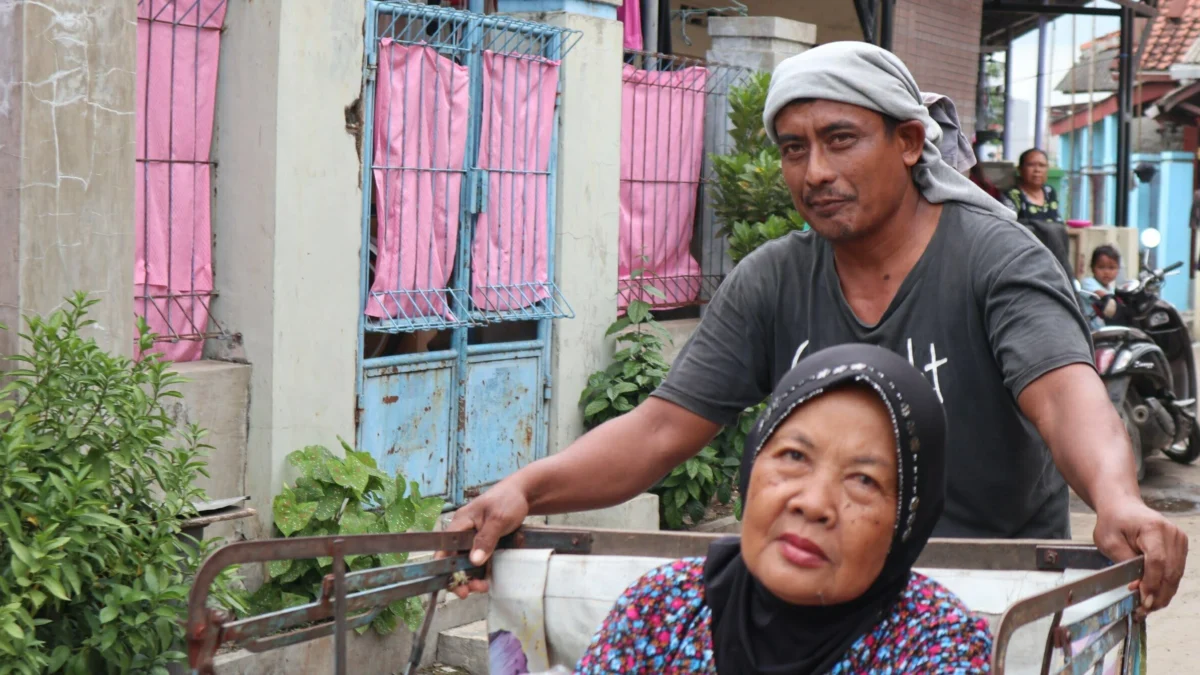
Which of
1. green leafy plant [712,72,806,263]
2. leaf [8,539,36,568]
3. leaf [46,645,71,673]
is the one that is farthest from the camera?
green leafy plant [712,72,806,263]

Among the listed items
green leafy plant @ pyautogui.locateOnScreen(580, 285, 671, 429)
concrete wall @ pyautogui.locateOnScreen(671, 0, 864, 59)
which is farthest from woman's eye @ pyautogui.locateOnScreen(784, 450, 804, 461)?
concrete wall @ pyautogui.locateOnScreen(671, 0, 864, 59)

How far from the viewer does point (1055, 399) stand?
2.27 m

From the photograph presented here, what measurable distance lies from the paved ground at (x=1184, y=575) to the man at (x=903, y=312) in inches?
132

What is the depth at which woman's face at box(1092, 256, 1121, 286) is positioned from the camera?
31.2 ft

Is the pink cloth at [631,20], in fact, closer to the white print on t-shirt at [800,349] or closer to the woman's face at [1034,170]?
the woman's face at [1034,170]

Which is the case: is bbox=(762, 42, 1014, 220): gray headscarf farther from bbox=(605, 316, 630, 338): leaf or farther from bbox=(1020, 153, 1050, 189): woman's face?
bbox=(1020, 153, 1050, 189): woman's face

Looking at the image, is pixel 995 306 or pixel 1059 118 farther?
pixel 1059 118

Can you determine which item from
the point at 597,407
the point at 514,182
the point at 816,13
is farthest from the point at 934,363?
the point at 816,13

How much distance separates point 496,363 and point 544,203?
2.56ft

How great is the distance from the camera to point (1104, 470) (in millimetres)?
2141

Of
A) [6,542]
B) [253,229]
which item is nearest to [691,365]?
[6,542]

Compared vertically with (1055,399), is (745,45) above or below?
above

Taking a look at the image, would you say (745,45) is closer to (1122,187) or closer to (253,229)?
(253,229)

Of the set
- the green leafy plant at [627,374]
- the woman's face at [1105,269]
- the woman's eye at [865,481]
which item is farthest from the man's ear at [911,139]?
the woman's face at [1105,269]
